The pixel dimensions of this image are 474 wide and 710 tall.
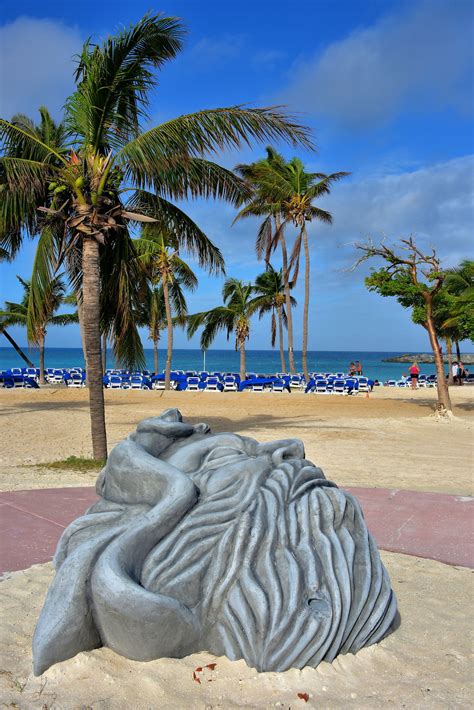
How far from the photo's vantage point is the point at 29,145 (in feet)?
32.9

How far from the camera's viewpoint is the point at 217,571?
127 inches

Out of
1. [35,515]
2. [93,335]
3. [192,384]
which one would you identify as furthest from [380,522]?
[192,384]

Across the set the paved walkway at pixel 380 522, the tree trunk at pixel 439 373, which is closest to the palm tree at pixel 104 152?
the paved walkway at pixel 380 522

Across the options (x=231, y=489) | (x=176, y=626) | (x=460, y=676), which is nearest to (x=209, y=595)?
(x=176, y=626)

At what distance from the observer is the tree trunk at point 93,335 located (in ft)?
31.3

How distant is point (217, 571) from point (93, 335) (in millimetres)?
6820

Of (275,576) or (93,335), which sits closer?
(275,576)

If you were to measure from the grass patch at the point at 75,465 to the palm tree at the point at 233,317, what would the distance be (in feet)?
80.7

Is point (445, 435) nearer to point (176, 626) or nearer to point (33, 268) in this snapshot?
point (33, 268)

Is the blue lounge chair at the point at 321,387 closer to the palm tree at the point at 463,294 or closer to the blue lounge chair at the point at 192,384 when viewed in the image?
the blue lounge chair at the point at 192,384

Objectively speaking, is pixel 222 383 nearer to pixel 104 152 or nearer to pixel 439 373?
pixel 439 373

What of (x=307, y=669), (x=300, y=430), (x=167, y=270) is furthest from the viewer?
(x=167, y=270)

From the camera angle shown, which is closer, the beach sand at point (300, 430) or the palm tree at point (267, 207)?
the beach sand at point (300, 430)

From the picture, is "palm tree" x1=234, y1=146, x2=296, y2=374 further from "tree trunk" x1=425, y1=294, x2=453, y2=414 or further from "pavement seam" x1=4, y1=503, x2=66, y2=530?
"pavement seam" x1=4, y1=503, x2=66, y2=530
